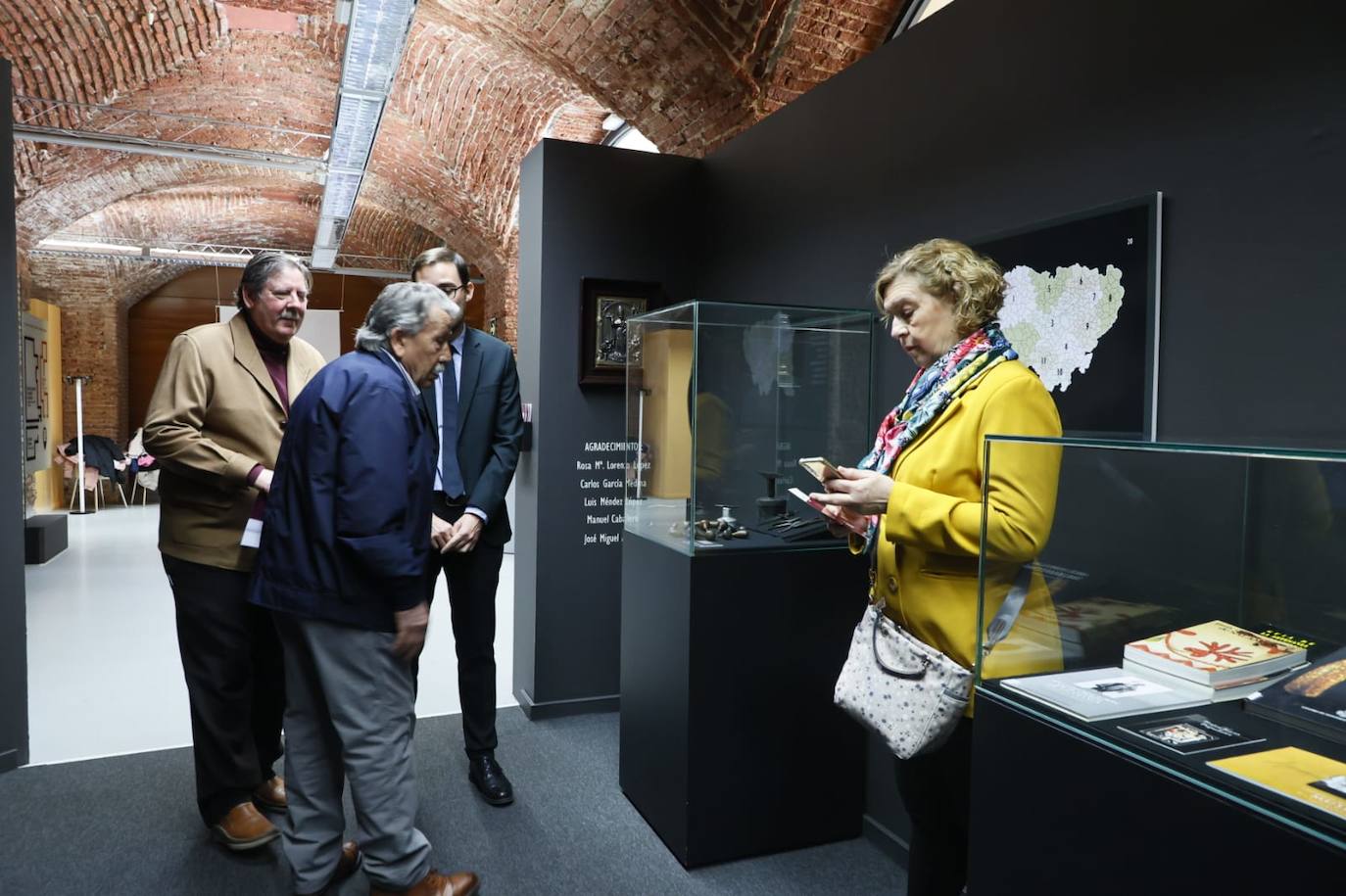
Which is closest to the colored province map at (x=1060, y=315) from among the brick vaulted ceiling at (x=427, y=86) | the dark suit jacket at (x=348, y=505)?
the dark suit jacket at (x=348, y=505)

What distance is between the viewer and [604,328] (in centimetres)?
393

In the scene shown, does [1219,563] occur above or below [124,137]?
below

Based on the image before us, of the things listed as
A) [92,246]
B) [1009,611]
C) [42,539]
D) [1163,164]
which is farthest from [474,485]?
[92,246]

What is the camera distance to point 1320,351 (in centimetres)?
162

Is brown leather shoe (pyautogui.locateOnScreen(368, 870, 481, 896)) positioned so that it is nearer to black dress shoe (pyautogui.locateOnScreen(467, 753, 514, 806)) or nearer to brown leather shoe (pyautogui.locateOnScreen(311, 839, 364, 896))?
brown leather shoe (pyautogui.locateOnScreen(311, 839, 364, 896))

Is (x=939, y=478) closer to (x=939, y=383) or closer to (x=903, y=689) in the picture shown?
(x=939, y=383)

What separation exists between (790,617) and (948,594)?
99 centimetres

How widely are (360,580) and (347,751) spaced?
430mm

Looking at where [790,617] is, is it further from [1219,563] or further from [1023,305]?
[1219,563]

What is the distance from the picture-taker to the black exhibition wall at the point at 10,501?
313 cm

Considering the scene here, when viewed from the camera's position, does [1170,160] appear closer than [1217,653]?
No

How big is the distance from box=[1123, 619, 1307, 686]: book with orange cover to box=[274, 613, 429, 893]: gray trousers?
1.65 m

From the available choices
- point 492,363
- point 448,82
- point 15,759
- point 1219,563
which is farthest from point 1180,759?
point 448,82

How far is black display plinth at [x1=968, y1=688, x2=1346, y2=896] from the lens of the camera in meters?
0.87
